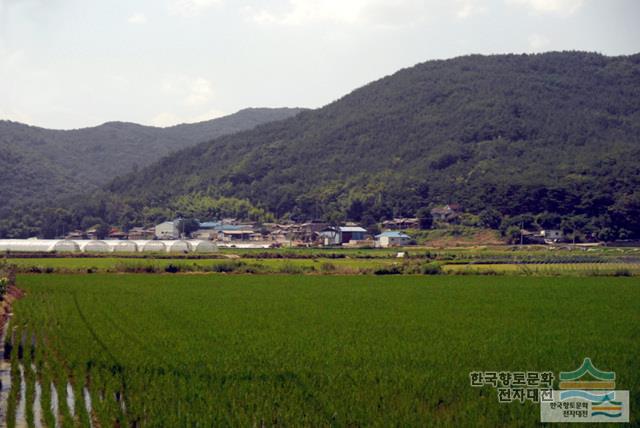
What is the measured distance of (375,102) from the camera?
179 meters

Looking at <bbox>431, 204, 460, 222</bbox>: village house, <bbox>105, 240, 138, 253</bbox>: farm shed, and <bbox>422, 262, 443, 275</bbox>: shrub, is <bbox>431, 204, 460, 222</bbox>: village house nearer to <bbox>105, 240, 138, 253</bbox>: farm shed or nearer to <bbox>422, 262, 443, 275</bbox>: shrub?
<bbox>105, 240, 138, 253</bbox>: farm shed

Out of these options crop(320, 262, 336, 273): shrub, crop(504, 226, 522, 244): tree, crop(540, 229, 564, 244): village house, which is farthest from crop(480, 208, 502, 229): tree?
crop(320, 262, 336, 273): shrub

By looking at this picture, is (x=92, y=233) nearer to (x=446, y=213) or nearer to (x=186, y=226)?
(x=186, y=226)

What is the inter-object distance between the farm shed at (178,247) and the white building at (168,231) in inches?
1116

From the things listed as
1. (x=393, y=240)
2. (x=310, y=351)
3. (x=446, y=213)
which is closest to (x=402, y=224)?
(x=446, y=213)

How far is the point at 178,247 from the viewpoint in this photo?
8175 centimetres

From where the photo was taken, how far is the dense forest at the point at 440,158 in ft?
327

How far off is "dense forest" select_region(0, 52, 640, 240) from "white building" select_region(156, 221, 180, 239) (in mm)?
15974

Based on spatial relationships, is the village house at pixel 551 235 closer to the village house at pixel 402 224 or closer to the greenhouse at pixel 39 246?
the village house at pixel 402 224

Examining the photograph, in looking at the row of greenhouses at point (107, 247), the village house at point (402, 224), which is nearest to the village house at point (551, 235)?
the village house at point (402, 224)

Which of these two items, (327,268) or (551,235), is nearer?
(327,268)

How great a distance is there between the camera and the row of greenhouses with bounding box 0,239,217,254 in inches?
3150

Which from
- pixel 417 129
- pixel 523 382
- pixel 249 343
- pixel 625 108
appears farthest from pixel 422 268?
pixel 625 108

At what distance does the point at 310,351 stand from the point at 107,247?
6727 centimetres
